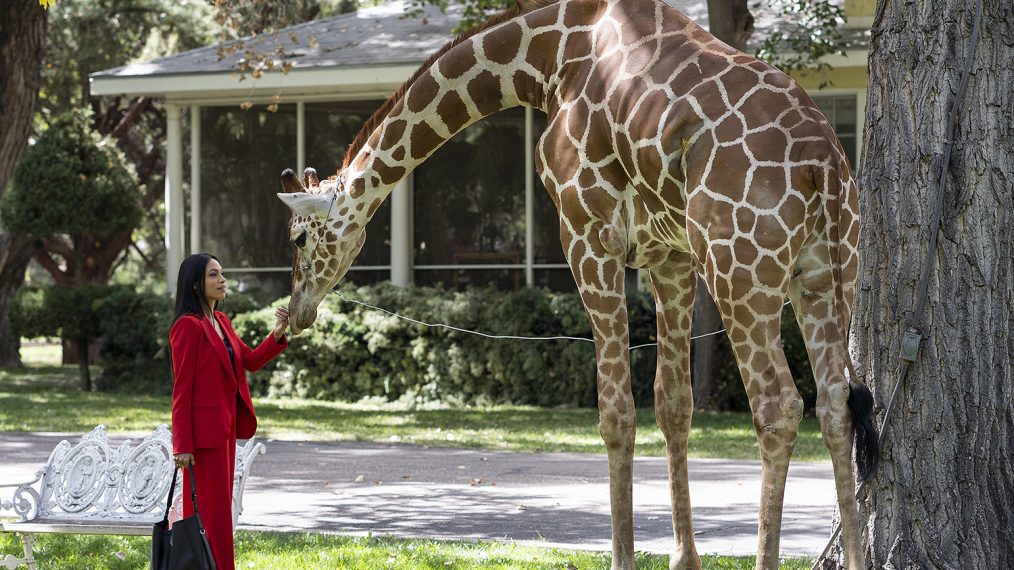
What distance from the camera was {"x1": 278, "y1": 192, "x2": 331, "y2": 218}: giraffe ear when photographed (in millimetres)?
6395

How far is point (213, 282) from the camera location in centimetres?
600

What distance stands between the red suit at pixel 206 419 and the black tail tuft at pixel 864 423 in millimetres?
2768

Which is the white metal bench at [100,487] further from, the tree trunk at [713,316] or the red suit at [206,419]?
the tree trunk at [713,316]

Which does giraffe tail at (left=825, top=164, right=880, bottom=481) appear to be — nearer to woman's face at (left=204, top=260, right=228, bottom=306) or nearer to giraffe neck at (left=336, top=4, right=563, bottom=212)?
giraffe neck at (left=336, top=4, right=563, bottom=212)

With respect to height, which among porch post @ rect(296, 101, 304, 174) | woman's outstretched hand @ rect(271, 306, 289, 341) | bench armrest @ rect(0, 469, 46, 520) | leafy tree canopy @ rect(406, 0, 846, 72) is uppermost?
leafy tree canopy @ rect(406, 0, 846, 72)

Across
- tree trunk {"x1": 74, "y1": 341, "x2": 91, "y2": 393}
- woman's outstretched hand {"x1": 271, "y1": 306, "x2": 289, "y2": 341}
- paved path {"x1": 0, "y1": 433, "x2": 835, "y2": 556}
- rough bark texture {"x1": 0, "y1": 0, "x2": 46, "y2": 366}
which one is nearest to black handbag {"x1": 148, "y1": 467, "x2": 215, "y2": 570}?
woman's outstretched hand {"x1": 271, "y1": 306, "x2": 289, "y2": 341}

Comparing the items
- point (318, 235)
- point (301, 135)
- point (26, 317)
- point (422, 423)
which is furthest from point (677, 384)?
point (26, 317)

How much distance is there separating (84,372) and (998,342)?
16702 millimetres

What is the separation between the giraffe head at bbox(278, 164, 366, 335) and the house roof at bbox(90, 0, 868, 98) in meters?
10.0

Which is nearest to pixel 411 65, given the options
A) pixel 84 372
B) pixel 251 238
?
pixel 251 238

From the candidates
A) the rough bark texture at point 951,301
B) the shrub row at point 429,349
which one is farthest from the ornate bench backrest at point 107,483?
the shrub row at point 429,349

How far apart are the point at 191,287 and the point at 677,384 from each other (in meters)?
2.30

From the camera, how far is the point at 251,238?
19156 millimetres

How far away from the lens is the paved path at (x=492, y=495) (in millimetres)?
7832
